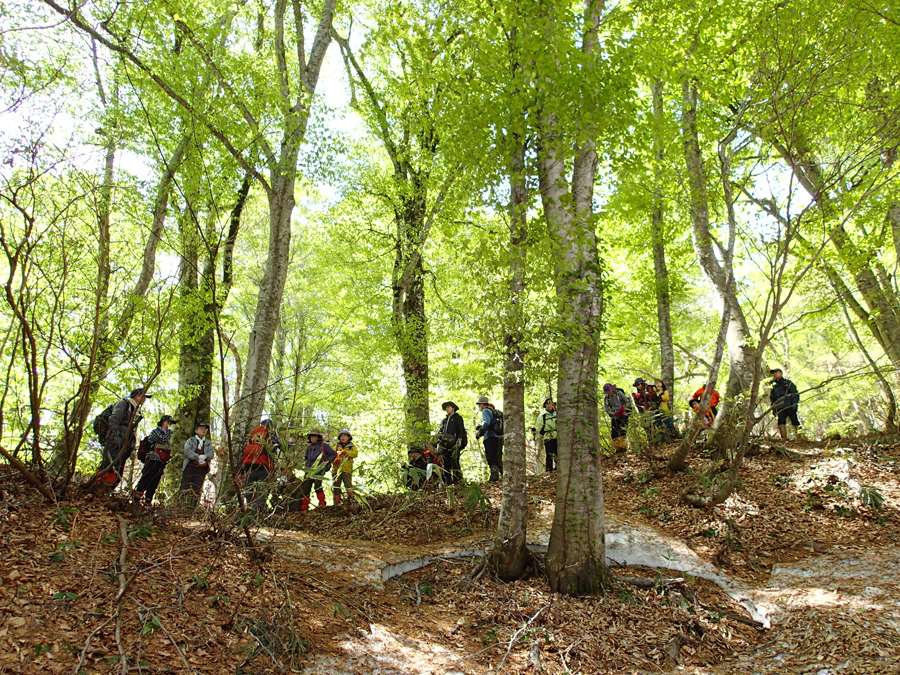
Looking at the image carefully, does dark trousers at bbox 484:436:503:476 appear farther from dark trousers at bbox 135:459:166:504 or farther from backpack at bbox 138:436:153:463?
backpack at bbox 138:436:153:463

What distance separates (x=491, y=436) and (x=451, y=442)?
0.91m

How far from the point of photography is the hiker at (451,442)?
354 inches

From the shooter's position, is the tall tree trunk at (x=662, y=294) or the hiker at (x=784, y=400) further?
the tall tree trunk at (x=662, y=294)

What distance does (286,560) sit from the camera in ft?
15.8

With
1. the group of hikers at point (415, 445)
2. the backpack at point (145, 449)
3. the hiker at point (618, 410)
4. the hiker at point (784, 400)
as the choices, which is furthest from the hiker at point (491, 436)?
the backpack at point (145, 449)

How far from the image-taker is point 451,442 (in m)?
9.27

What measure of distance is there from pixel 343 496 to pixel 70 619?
5.04 meters

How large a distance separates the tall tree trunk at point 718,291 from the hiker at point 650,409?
1123 millimetres

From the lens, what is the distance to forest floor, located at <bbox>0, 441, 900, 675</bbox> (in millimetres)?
3109

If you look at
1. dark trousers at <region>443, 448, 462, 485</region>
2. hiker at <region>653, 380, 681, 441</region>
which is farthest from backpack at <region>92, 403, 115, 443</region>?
hiker at <region>653, 380, 681, 441</region>

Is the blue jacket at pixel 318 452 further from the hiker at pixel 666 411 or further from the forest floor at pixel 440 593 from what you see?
the hiker at pixel 666 411

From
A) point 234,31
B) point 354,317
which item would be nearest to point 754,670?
point 354,317

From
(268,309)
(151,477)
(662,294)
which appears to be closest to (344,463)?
(268,309)

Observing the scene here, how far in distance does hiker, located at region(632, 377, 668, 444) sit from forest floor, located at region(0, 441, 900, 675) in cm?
221
